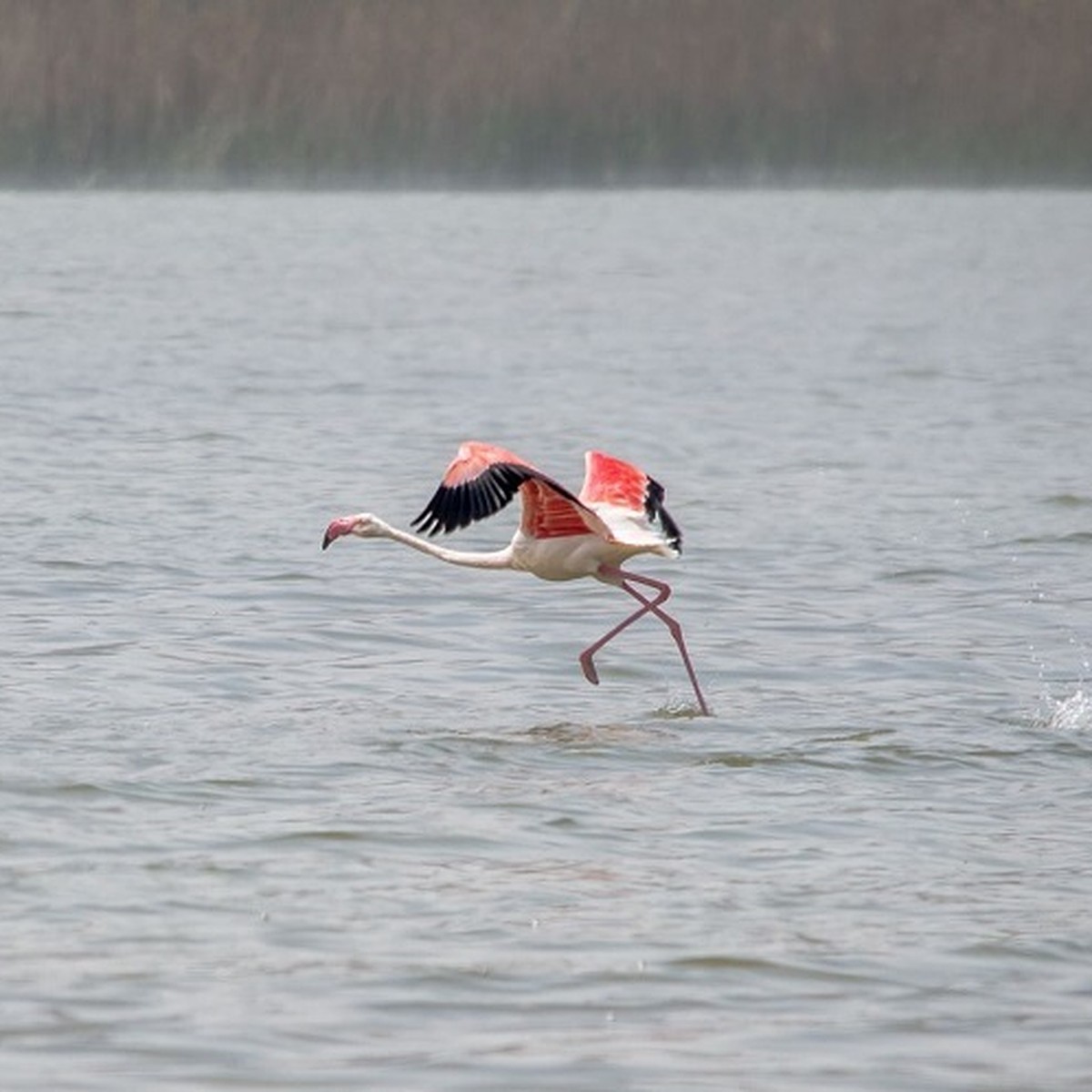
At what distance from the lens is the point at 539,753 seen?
9438mm

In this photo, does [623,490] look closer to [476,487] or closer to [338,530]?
[338,530]

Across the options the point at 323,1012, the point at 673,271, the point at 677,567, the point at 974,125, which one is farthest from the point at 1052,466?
the point at 974,125

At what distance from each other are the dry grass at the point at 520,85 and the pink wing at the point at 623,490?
34.7 m

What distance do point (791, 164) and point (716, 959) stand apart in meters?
42.8

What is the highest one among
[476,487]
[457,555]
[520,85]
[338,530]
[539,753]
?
[476,487]

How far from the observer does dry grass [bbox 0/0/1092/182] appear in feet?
150

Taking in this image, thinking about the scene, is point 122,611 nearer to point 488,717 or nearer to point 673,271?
point 488,717

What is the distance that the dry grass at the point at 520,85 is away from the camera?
45781 millimetres

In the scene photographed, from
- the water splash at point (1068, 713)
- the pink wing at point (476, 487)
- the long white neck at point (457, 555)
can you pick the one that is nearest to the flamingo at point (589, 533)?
the long white neck at point (457, 555)

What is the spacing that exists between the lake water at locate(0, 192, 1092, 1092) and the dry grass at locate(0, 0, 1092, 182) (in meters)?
22.7

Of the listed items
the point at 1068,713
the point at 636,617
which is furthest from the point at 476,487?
the point at 1068,713

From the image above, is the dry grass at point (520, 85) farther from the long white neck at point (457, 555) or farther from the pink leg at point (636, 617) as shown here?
the long white neck at point (457, 555)

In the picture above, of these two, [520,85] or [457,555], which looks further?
[520,85]

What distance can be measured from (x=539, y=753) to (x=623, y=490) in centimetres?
162
